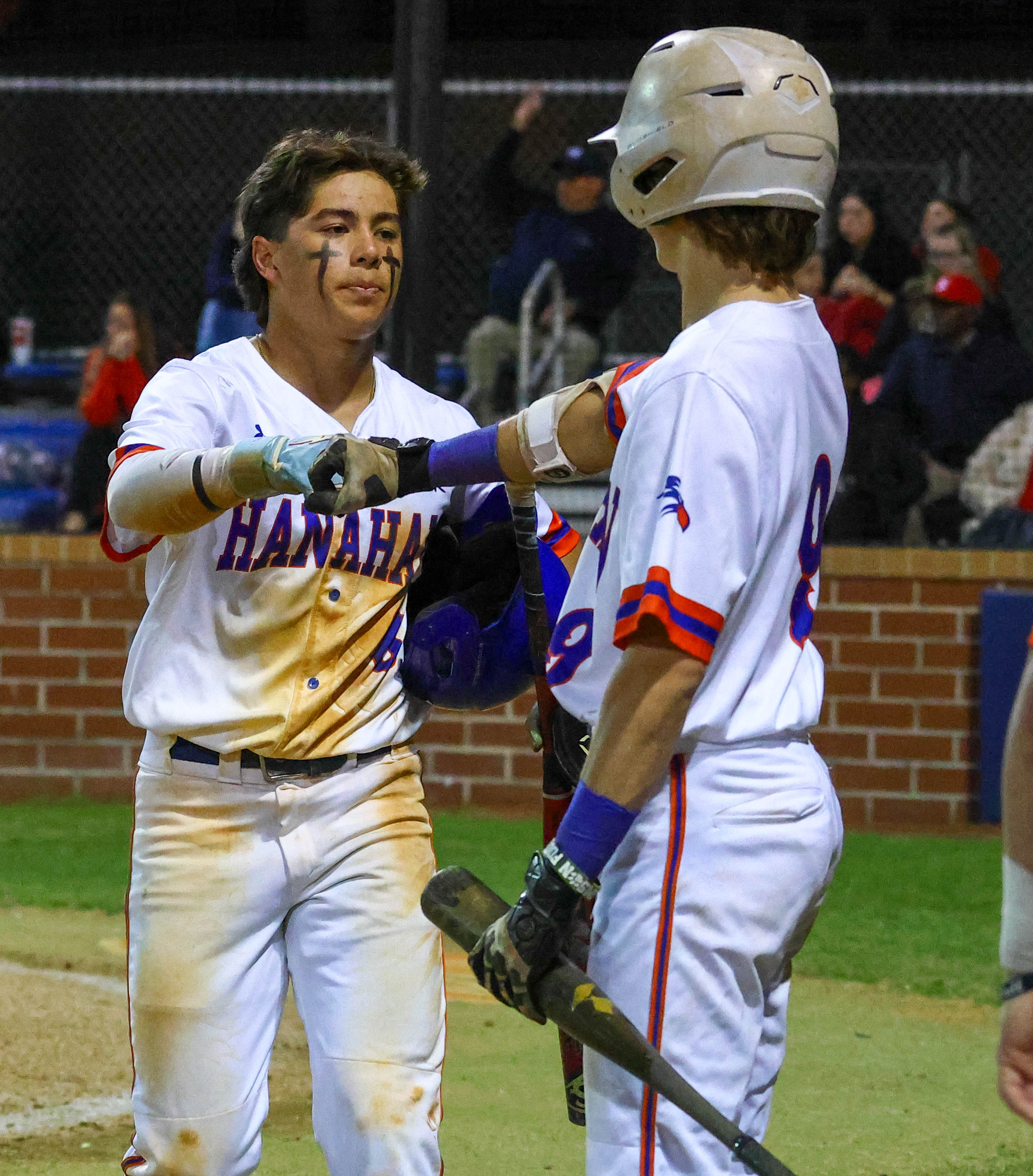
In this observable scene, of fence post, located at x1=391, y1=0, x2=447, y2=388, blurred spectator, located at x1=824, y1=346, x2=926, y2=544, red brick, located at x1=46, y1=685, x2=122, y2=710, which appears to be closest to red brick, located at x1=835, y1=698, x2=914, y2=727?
blurred spectator, located at x1=824, y1=346, x2=926, y2=544

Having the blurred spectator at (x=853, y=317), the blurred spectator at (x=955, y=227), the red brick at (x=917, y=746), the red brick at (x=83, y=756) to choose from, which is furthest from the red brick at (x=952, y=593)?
the red brick at (x=83, y=756)

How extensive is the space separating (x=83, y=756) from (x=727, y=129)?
6.50m

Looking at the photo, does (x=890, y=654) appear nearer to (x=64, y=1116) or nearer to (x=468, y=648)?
(x=64, y=1116)

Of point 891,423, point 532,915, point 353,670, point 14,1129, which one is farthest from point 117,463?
point 891,423

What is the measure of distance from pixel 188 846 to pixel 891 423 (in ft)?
18.5

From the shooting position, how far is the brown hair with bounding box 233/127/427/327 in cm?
317

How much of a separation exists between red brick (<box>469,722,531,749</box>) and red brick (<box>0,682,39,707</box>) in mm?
2104

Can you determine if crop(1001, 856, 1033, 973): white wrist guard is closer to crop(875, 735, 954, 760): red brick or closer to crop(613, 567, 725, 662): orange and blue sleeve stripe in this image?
crop(613, 567, 725, 662): orange and blue sleeve stripe

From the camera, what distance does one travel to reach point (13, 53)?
48.6 ft

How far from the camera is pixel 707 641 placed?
6.90ft

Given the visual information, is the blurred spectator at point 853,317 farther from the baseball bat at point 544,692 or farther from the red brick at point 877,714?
the baseball bat at point 544,692

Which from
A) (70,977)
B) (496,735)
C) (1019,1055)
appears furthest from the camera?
(496,735)

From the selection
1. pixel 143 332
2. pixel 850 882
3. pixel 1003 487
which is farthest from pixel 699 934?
pixel 143 332

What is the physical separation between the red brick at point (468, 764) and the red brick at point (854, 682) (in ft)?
5.15
